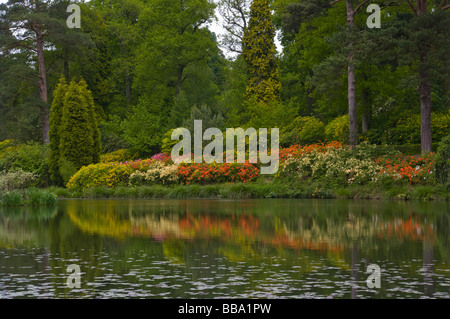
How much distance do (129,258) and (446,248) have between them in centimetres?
577

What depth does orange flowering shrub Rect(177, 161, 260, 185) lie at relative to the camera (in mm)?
31922

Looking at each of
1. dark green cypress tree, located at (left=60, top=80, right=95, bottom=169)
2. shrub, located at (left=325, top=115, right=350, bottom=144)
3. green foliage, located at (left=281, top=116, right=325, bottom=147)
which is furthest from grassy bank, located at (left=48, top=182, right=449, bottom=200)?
green foliage, located at (left=281, top=116, right=325, bottom=147)

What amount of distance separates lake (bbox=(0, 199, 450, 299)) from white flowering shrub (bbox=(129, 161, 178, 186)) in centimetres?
1397

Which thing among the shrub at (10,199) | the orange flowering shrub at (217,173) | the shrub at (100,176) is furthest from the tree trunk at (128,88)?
the shrub at (10,199)

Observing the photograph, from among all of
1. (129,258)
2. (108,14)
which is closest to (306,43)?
(108,14)

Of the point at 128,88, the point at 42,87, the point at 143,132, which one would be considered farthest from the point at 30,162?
the point at 128,88

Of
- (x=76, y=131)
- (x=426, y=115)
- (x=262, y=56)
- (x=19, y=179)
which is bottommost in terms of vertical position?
(x=19, y=179)

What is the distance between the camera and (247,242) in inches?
507

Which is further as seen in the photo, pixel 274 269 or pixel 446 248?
pixel 446 248

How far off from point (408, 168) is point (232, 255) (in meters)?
17.1

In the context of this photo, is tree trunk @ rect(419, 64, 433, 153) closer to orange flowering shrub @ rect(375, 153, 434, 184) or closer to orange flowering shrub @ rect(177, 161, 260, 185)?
orange flowering shrub @ rect(375, 153, 434, 184)

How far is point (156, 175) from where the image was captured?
112 ft

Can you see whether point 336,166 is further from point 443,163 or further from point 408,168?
point 443,163
